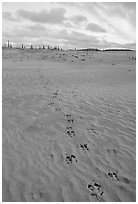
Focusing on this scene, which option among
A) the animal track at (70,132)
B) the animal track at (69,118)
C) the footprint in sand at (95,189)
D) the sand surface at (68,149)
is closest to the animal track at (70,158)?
the sand surface at (68,149)

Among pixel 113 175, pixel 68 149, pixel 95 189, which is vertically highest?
pixel 68 149

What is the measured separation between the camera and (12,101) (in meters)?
9.73

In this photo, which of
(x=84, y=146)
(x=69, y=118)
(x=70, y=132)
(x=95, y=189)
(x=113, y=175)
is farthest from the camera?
(x=69, y=118)

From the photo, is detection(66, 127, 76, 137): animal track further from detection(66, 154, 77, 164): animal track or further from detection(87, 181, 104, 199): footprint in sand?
detection(87, 181, 104, 199): footprint in sand

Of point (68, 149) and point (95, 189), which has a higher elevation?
point (68, 149)

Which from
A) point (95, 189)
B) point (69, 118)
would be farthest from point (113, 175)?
point (69, 118)

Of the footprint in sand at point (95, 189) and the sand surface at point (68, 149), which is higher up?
the sand surface at point (68, 149)

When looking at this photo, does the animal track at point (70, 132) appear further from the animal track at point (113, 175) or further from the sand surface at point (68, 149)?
the animal track at point (113, 175)

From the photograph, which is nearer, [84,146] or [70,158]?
[70,158]

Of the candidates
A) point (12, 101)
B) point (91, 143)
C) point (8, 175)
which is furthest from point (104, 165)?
point (12, 101)

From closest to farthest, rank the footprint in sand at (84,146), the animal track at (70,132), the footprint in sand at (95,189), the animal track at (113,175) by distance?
the footprint in sand at (95,189) < the animal track at (113,175) < the footprint in sand at (84,146) < the animal track at (70,132)

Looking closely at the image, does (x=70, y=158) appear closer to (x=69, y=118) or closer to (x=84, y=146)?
(x=84, y=146)

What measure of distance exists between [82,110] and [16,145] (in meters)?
3.67

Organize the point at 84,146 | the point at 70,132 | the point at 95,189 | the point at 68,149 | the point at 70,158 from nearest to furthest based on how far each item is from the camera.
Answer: the point at 95,189 < the point at 70,158 < the point at 68,149 < the point at 84,146 < the point at 70,132
